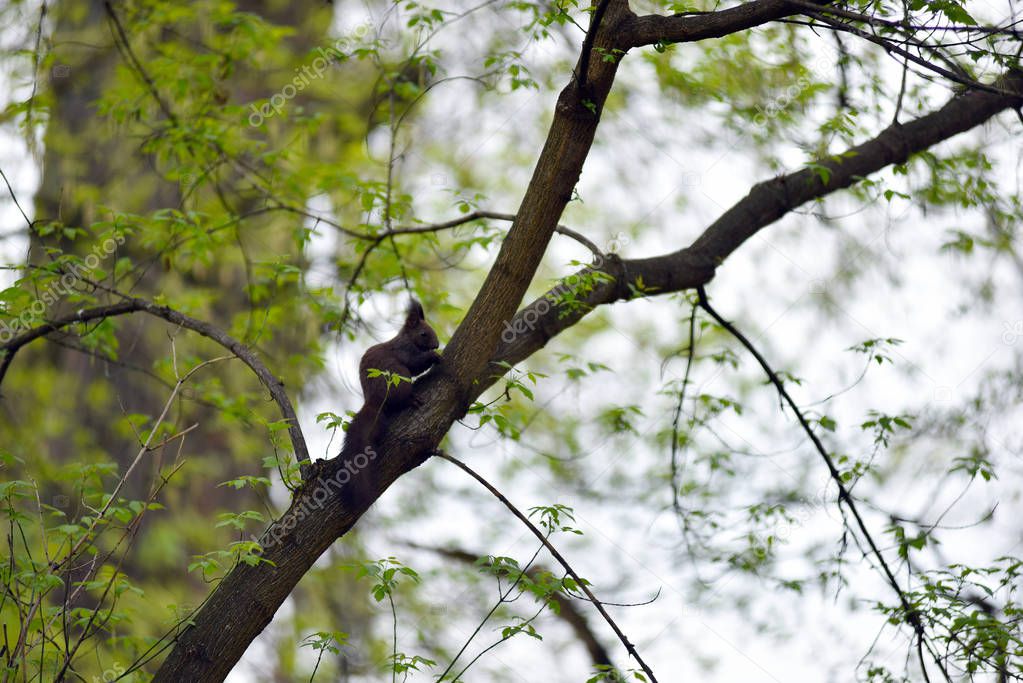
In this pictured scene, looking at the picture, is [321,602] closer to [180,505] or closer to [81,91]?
[180,505]

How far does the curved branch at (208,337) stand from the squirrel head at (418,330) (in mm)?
976

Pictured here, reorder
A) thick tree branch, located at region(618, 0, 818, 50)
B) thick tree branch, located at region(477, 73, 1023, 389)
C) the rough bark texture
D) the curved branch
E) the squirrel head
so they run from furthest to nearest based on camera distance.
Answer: the squirrel head, thick tree branch, located at region(477, 73, 1023, 389), the curved branch, the rough bark texture, thick tree branch, located at region(618, 0, 818, 50)

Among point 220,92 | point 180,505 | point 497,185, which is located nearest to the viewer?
point 220,92

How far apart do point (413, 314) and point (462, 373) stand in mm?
1297

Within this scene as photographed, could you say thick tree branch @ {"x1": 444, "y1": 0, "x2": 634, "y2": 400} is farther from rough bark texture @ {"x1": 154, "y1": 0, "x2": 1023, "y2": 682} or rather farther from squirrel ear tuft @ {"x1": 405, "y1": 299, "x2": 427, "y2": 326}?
squirrel ear tuft @ {"x1": 405, "y1": 299, "x2": 427, "y2": 326}

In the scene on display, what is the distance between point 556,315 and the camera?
3.79m

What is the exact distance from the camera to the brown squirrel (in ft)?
10.9

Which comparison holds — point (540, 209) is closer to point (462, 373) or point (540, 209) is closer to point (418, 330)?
point (462, 373)

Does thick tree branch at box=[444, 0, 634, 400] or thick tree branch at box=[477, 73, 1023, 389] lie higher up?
thick tree branch at box=[477, 73, 1023, 389]

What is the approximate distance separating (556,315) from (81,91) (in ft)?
16.3

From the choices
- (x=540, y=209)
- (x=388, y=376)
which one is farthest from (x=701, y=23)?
(x=388, y=376)

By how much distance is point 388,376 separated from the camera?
10.5 feet

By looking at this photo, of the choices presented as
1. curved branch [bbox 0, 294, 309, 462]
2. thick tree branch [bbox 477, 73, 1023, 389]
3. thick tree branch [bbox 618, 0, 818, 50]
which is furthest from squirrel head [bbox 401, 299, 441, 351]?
thick tree branch [bbox 618, 0, 818, 50]

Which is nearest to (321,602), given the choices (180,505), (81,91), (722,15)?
(180,505)
